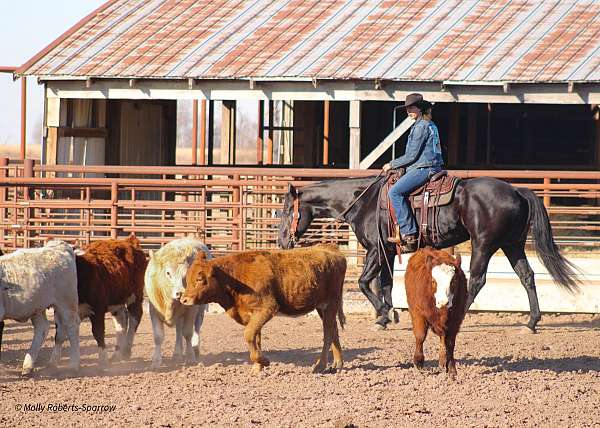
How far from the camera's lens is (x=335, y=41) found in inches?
712

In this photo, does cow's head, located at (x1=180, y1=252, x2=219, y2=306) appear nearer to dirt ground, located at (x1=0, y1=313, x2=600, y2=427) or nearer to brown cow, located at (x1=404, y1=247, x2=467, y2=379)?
dirt ground, located at (x1=0, y1=313, x2=600, y2=427)

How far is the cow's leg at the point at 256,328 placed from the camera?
26.8ft

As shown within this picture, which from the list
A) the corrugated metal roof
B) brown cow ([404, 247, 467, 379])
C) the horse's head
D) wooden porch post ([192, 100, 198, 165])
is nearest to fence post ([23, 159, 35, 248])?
the corrugated metal roof

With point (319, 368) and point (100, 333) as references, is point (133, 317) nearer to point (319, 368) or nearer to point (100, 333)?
point (100, 333)

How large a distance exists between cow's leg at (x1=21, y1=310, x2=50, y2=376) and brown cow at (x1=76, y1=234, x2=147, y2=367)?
474mm

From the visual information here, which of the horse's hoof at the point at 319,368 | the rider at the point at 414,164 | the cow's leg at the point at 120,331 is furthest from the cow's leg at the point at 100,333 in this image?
the rider at the point at 414,164

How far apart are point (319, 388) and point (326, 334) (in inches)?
33.1

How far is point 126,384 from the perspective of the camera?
8047 millimetres

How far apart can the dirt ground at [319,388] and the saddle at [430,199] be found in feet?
3.71

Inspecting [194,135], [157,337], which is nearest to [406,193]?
[157,337]

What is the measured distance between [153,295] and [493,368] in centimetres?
286

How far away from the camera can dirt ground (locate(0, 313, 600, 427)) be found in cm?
691

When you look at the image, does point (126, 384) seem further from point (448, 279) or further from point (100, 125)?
point (100, 125)

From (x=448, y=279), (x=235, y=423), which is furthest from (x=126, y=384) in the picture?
(x=448, y=279)
